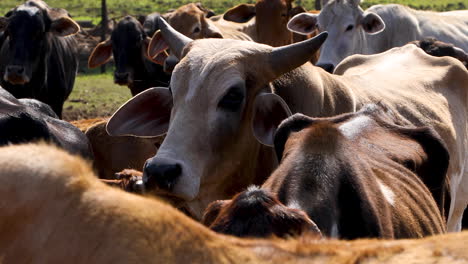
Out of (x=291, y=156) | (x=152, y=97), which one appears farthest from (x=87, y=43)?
(x=291, y=156)

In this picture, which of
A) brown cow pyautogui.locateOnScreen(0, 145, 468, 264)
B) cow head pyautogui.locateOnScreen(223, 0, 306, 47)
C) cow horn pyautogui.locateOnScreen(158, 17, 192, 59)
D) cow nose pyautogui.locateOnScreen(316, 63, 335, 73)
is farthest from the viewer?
cow head pyautogui.locateOnScreen(223, 0, 306, 47)

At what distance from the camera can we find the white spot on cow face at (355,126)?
12.0 feet

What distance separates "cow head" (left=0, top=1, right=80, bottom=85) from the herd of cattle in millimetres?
2143

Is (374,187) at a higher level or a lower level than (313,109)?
higher

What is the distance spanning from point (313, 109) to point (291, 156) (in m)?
1.30

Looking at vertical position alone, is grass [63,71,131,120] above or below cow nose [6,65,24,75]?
below

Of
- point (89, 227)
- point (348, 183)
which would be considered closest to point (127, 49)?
point (348, 183)

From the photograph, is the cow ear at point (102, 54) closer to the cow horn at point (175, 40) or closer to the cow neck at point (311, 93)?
the cow horn at point (175, 40)

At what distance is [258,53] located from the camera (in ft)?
13.7

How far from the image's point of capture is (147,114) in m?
4.59

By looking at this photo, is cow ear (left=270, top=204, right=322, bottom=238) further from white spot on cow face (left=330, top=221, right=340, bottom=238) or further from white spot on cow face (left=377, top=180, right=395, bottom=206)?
white spot on cow face (left=377, top=180, right=395, bottom=206)

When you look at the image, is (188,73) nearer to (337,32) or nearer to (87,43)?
(337,32)

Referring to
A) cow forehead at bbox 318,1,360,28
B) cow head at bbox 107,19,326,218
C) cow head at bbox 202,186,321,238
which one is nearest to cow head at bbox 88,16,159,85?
cow forehead at bbox 318,1,360,28

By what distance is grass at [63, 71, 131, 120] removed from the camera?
13844mm
